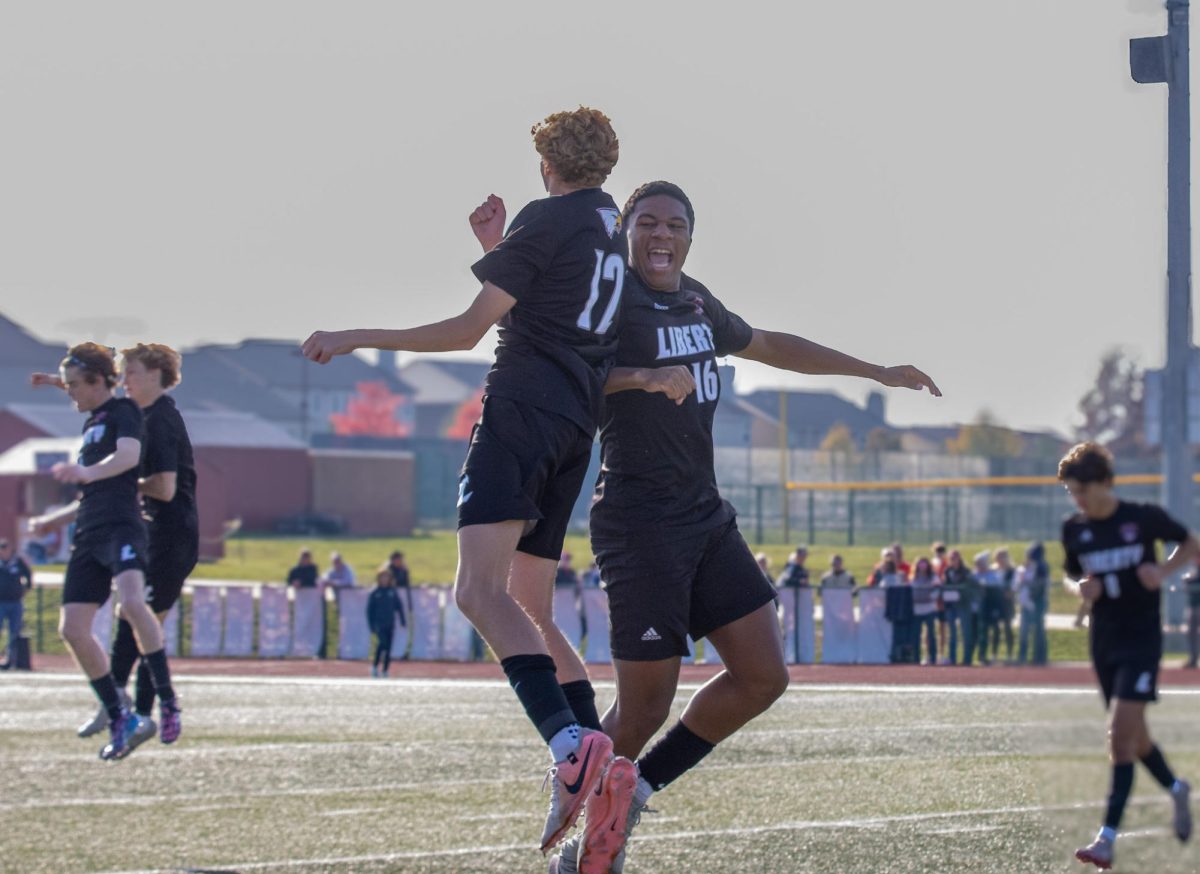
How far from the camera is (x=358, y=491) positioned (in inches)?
2889

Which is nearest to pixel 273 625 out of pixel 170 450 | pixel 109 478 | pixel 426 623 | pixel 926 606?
pixel 426 623

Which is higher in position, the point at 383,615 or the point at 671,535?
the point at 671,535

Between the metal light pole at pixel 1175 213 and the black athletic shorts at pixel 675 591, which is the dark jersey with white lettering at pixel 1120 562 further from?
the black athletic shorts at pixel 675 591

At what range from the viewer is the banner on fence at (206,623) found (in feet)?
107

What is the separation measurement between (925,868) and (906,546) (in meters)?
29.6

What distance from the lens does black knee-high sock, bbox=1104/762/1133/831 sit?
2072 millimetres

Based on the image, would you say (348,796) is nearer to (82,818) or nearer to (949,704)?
(82,818)

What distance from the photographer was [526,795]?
11.2m

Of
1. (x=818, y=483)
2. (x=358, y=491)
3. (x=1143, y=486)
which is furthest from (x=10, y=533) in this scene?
(x=1143, y=486)

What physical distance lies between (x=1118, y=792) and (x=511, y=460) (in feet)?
10.6

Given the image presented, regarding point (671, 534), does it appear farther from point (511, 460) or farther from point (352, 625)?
point (352, 625)

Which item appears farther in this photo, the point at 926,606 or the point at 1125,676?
the point at 926,606

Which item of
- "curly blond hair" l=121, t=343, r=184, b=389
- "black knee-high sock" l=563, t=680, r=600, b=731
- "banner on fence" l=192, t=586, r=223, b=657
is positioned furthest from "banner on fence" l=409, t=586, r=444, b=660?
"black knee-high sock" l=563, t=680, r=600, b=731

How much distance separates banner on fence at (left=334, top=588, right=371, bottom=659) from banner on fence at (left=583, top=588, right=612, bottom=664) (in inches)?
164
